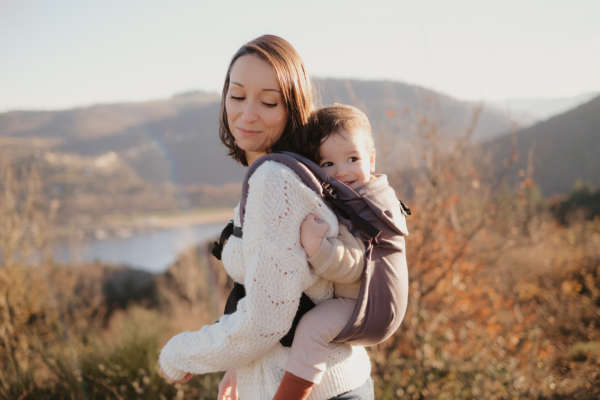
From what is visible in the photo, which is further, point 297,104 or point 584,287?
point 584,287

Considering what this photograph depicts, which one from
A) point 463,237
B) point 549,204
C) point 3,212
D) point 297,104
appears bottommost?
point 549,204

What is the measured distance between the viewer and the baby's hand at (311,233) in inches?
42.6

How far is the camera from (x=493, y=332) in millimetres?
4668

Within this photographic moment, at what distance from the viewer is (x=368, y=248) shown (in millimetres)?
1186

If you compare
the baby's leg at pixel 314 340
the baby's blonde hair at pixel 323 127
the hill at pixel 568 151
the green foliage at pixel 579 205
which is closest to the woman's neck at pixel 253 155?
the baby's blonde hair at pixel 323 127

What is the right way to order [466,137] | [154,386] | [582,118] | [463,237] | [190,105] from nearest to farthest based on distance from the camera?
[154,386] → [466,137] → [463,237] → [582,118] → [190,105]

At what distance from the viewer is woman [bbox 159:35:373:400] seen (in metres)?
1.09

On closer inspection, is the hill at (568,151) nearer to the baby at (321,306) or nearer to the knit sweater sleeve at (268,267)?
the baby at (321,306)

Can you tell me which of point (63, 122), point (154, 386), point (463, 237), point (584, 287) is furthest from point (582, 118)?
point (63, 122)

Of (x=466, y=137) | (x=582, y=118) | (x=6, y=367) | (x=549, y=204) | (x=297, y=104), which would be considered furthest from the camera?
(x=582, y=118)

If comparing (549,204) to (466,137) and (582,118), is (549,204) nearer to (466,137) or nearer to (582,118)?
(582,118)

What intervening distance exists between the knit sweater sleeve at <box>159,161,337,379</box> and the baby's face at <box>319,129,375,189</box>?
257 millimetres

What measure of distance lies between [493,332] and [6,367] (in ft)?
15.0

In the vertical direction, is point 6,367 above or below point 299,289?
below
